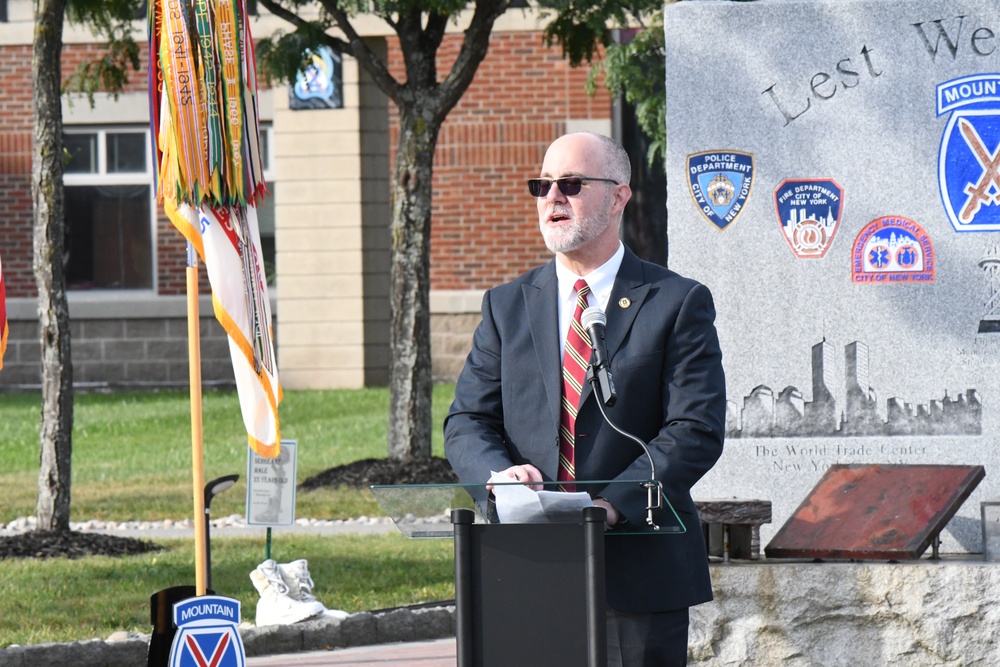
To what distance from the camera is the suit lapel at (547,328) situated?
4.28 metres

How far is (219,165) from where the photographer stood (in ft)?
22.6

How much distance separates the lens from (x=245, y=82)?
23.4 ft

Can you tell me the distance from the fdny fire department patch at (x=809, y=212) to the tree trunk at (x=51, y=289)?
513 cm

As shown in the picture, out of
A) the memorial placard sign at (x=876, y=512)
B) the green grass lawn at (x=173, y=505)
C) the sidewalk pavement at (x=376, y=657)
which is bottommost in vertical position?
the sidewalk pavement at (x=376, y=657)

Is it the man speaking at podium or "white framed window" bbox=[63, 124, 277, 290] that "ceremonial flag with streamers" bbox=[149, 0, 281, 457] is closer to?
the man speaking at podium

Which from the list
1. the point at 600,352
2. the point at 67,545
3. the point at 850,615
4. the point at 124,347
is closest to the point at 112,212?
the point at 124,347

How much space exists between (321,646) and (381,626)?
0.35m

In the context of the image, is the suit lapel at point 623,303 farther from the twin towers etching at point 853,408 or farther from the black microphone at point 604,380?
the twin towers etching at point 853,408

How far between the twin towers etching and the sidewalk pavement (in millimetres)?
1860

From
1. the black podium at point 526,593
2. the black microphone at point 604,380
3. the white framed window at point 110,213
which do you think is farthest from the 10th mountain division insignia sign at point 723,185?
the white framed window at point 110,213

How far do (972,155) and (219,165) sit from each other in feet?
11.2

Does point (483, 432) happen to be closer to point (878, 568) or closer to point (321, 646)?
point (878, 568)

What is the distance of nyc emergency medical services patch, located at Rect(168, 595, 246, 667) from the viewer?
17.9ft

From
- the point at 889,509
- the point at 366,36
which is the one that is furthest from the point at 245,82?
the point at 366,36
